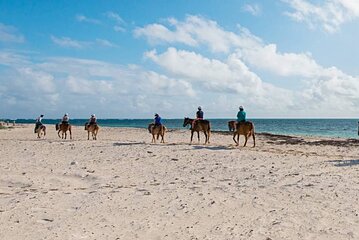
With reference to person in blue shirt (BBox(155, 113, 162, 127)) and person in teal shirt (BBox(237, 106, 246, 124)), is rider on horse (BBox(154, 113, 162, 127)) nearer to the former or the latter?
person in blue shirt (BBox(155, 113, 162, 127))

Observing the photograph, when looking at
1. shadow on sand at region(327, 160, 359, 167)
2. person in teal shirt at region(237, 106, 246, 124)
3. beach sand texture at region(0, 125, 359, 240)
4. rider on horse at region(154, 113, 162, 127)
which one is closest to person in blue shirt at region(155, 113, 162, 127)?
rider on horse at region(154, 113, 162, 127)

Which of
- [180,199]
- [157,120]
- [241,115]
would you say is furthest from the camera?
[157,120]

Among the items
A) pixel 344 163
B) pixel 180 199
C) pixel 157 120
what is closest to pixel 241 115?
pixel 157 120

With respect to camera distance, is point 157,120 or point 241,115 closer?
point 241,115

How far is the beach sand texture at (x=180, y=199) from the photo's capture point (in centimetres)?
749

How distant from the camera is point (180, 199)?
9.55 m

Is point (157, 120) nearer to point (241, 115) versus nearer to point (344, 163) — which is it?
point (241, 115)

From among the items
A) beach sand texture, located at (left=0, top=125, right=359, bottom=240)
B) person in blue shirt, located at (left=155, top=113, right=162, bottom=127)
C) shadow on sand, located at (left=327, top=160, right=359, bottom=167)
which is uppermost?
person in blue shirt, located at (left=155, top=113, right=162, bottom=127)

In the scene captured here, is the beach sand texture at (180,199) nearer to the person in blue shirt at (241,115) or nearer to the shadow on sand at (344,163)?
the shadow on sand at (344,163)

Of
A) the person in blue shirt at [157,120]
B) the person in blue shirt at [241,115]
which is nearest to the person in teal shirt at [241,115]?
the person in blue shirt at [241,115]

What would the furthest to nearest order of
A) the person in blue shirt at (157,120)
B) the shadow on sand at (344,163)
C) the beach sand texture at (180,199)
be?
the person in blue shirt at (157,120) → the shadow on sand at (344,163) → the beach sand texture at (180,199)

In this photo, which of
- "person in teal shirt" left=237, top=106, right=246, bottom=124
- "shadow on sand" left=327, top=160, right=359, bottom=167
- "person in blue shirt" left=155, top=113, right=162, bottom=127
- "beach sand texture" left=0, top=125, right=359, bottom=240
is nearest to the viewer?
"beach sand texture" left=0, top=125, right=359, bottom=240

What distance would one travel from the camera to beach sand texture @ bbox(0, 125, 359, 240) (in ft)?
24.6

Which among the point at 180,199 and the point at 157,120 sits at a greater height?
the point at 157,120
